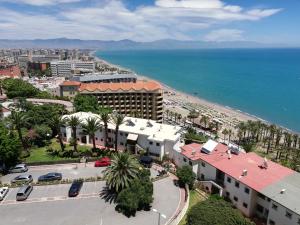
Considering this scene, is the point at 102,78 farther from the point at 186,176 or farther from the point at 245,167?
the point at 245,167

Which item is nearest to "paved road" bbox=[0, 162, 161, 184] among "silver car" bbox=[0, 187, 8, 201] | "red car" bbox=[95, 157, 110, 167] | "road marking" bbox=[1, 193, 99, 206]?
"red car" bbox=[95, 157, 110, 167]

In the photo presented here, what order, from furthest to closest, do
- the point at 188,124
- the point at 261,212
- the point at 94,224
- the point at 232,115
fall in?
the point at 232,115 < the point at 188,124 < the point at 261,212 < the point at 94,224

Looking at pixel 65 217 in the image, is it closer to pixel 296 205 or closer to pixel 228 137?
pixel 296 205

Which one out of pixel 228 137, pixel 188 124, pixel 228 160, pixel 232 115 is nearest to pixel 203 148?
pixel 228 160

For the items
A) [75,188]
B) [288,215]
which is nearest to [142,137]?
[75,188]

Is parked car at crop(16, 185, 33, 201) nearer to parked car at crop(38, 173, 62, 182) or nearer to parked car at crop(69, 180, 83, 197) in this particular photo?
parked car at crop(38, 173, 62, 182)
